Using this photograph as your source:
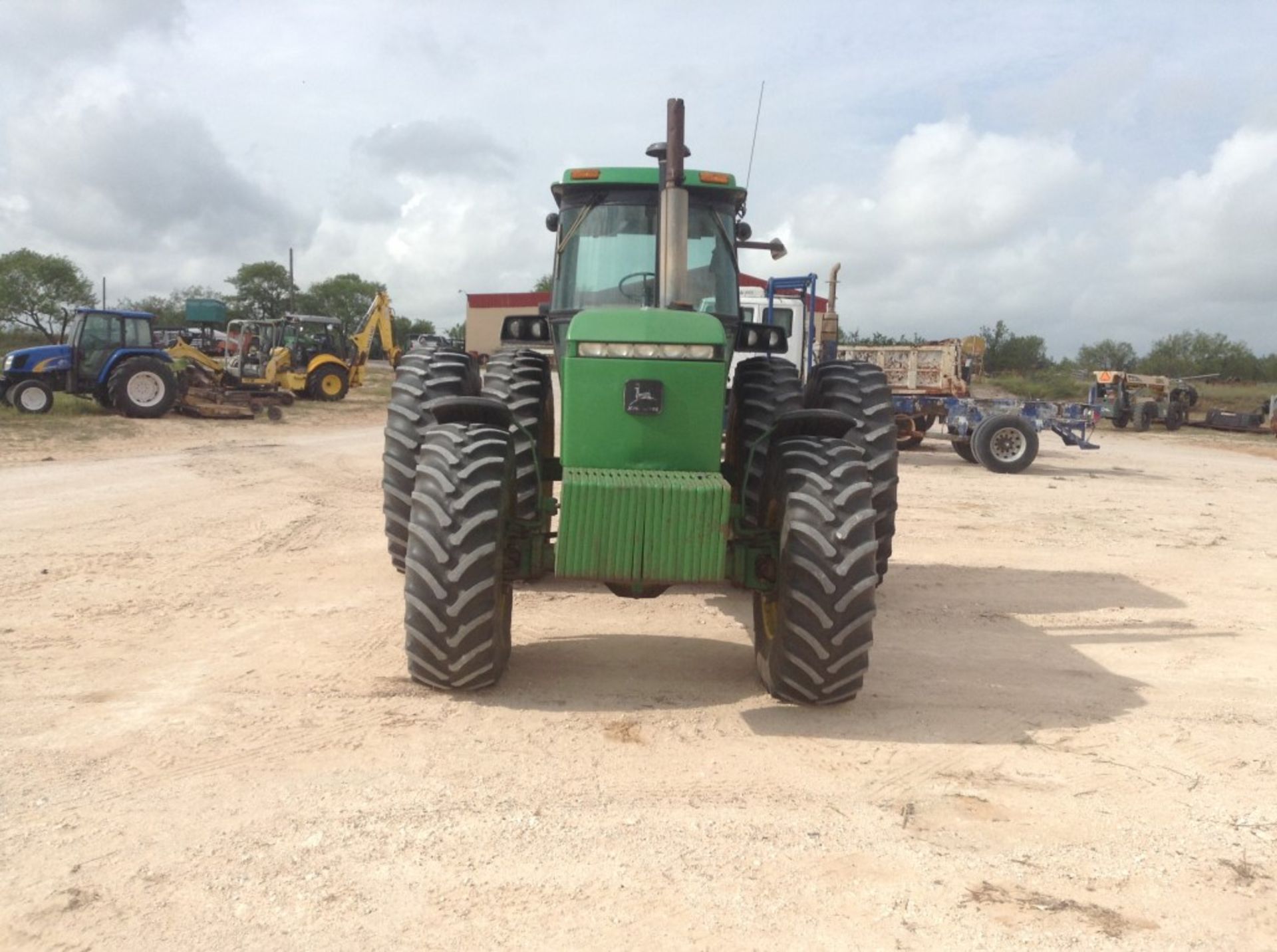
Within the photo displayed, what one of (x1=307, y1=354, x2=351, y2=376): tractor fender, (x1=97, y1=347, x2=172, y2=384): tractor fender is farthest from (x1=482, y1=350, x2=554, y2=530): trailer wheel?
(x1=307, y1=354, x2=351, y2=376): tractor fender

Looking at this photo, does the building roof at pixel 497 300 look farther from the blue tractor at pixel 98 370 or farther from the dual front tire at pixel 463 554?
the dual front tire at pixel 463 554

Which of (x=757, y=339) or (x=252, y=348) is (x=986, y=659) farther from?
(x=252, y=348)

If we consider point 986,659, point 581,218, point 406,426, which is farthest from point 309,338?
point 986,659

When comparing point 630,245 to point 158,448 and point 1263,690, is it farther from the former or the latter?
point 158,448

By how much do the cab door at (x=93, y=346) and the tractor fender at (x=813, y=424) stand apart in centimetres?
Answer: 1886

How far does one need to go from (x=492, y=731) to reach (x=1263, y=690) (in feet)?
13.0

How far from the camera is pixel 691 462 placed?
5.03 meters

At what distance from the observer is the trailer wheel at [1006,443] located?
679 inches

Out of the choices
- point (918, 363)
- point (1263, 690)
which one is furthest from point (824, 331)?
point (1263, 690)

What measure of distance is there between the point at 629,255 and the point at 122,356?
17344 mm

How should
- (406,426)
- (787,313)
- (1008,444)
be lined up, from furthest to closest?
(1008,444)
(787,313)
(406,426)

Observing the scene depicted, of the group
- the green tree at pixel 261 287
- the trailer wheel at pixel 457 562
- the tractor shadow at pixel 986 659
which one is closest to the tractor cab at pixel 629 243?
the trailer wheel at pixel 457 562

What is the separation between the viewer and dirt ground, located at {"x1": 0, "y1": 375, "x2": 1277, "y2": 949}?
10.2ft

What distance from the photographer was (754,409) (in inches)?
238
